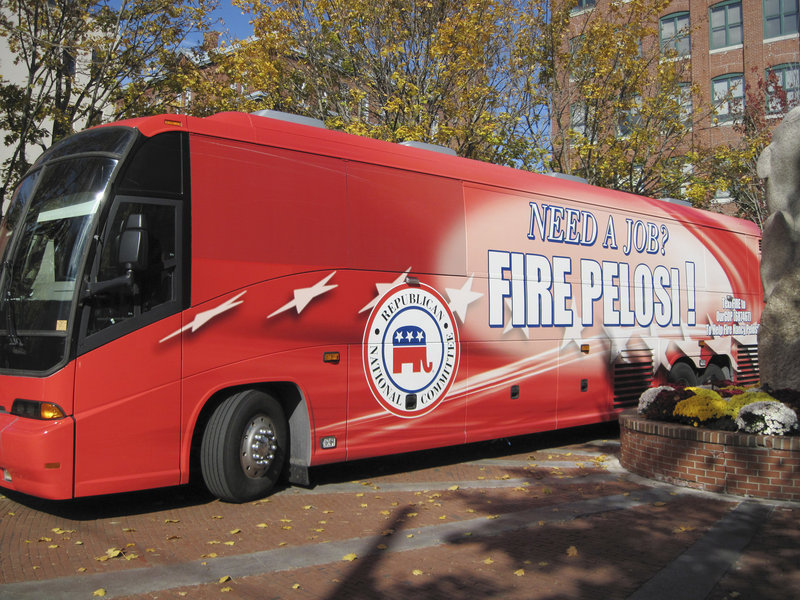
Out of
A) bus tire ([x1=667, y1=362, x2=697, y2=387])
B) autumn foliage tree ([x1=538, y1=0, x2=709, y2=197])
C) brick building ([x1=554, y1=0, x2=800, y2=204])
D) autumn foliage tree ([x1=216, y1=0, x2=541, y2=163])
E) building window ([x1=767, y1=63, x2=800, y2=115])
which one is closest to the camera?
bus tire ([x1=667, y1=362, x2=697, y2=387])

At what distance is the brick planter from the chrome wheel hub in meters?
4.12

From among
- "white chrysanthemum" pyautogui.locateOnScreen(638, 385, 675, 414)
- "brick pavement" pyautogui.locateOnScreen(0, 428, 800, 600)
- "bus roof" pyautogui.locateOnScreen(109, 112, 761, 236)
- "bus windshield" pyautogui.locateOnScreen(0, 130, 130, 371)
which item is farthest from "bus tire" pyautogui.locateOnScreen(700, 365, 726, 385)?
"bus windshield" pyautogui.locateOnScreen(0, 130, 130, 371)

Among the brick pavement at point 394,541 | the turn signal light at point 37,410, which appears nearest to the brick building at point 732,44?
the brick pavement at point 394,541

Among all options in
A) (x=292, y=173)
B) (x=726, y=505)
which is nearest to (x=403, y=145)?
(x=292, y=173)

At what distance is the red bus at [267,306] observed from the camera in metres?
6.31

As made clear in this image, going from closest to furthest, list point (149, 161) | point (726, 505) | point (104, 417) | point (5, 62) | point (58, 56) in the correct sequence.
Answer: point (104, 417)
point (149, 161)
point (726, 505)
point (58, 56)
point (5, 62)

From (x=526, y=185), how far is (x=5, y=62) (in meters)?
22.7

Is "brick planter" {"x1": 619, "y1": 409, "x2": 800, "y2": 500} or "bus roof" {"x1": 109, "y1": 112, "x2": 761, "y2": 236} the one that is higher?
"bus roof" {"x1": 109, "y1": 112, "x2": 761, "y2": 236}

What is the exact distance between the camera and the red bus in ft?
20.7

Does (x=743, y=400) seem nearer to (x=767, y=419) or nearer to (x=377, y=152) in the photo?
(x=767, y=419)

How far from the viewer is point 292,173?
771 centimetres

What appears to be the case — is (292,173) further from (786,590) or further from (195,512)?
(786,590)

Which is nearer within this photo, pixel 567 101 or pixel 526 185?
pixel 526 185

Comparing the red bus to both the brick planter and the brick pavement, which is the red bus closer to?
the brick pavement
